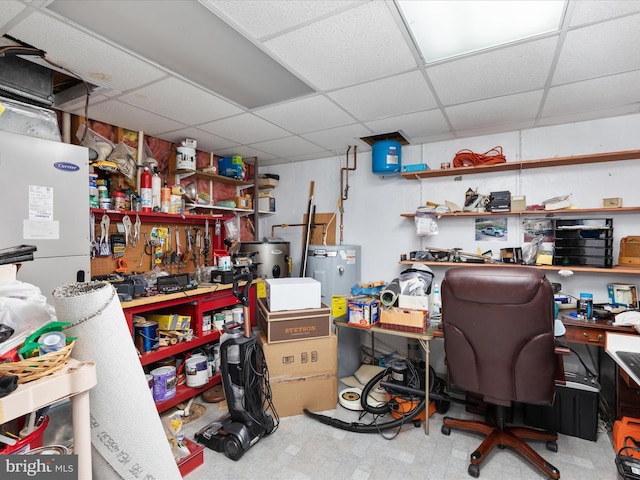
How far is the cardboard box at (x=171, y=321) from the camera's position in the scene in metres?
2.71

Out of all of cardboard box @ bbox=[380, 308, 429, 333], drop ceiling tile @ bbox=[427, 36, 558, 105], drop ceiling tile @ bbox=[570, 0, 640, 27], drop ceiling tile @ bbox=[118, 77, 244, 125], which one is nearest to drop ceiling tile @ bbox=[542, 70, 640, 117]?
drop ceiling tile @ bbox=[427, 36, 558, 105]

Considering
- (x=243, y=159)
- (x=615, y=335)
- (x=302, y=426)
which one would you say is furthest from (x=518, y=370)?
(x=243, y=159)

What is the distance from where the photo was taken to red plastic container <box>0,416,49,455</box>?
2.50 ft

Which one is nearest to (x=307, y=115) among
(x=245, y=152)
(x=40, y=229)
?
(x=245, y=152)

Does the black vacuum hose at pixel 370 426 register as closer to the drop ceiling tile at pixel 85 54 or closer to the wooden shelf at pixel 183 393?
the wooden shelf at pixel 183 393

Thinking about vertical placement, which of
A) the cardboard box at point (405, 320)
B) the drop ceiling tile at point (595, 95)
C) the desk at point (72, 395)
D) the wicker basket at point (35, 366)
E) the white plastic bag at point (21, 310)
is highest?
the drop ceiling tile at point (595, 95)

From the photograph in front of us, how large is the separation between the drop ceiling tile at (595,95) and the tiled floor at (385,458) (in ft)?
7.86

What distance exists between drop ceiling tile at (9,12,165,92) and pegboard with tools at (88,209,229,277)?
1.01 meters

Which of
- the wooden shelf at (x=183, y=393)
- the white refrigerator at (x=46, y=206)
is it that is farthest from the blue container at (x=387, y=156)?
the wooden shelf at (x=183, y=393)

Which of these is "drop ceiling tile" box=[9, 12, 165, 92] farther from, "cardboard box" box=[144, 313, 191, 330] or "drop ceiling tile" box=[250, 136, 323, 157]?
"cardboard box" box=[144, 313, 191, 330]

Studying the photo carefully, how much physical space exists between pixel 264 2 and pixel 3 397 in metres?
1.62

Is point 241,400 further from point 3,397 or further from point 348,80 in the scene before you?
point 348,80

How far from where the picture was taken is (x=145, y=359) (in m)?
2.42

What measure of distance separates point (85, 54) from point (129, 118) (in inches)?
38.5
